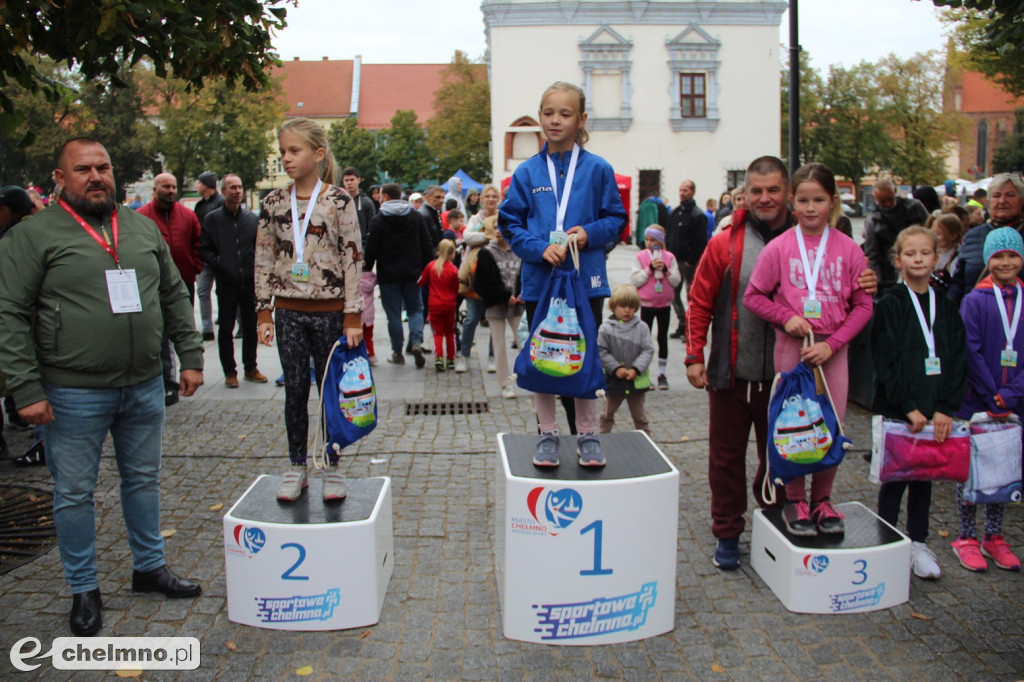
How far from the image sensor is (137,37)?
4969mm

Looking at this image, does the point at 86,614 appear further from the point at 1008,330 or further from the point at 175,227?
the point at 175,227

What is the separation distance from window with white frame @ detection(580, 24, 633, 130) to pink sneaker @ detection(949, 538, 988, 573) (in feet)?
117

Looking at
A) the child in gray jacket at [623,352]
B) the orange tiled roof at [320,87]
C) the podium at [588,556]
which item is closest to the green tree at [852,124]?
the orange tiled roof at [320,87]

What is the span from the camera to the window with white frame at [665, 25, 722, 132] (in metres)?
39.2

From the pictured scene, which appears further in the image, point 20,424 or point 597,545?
point 20,424

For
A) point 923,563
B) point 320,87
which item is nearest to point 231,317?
point 923,563

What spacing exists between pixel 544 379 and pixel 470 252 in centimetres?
603

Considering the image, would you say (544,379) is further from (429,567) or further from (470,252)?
(470,252)

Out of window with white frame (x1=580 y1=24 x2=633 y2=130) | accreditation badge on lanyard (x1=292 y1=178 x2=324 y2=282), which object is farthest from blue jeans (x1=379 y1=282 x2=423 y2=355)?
window with white frame (x1=580 y1=24 x2=633 y2=130)

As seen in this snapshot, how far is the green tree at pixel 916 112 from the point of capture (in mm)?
53344

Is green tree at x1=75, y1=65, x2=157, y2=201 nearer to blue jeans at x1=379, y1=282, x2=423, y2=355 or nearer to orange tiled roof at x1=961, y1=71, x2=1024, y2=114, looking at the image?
blue jeans at x1=379, y1=282, x2=423, y2=355

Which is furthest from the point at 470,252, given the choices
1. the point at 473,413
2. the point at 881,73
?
the point at 881,73

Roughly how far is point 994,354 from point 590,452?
8.05ft

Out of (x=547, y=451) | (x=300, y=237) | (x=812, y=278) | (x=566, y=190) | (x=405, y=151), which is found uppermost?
(x=405, y=151)
